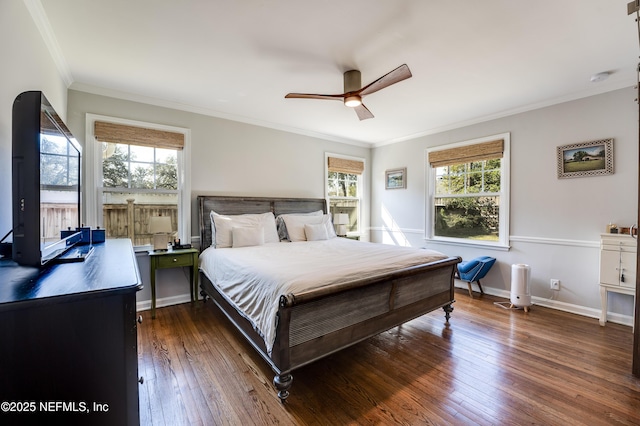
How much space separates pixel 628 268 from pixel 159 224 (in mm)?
5160

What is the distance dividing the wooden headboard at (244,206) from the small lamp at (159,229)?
0.44m

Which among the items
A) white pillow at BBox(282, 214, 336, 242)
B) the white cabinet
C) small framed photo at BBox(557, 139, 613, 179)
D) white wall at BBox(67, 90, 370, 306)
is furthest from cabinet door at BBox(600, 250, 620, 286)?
white wall at BBox(67, 90, 370, 306)

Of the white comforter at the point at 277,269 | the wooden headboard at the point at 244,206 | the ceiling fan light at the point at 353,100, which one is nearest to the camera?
the white comforter at the point at 277,269

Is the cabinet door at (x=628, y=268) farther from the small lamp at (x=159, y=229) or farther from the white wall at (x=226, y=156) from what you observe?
the small lamp at (x=159, y=229)

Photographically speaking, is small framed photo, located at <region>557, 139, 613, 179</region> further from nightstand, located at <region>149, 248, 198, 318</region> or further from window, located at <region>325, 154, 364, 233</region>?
nightstand, located at <region>149, 248, 198, 318</region>

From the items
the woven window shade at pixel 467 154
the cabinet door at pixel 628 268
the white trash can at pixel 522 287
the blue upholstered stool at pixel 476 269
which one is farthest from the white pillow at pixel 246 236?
the cabinet door at pixel 628 268

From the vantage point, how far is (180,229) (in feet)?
11.9

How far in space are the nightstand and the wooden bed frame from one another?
0.77 feet

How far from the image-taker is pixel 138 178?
339 centimetres

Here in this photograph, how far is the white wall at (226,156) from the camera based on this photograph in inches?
127

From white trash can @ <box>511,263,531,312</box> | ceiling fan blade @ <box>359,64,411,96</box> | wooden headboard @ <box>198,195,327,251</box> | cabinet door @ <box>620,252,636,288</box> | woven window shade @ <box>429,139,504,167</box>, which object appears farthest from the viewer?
woven window shade @ <box>429,139,504,167</box>

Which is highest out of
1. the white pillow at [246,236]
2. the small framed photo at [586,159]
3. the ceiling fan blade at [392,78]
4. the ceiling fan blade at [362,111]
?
the ceiling fan blade at [392,78]

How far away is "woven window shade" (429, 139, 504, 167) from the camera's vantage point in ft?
12.9

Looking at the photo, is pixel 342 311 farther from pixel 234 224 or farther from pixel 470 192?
pixel 470 192
